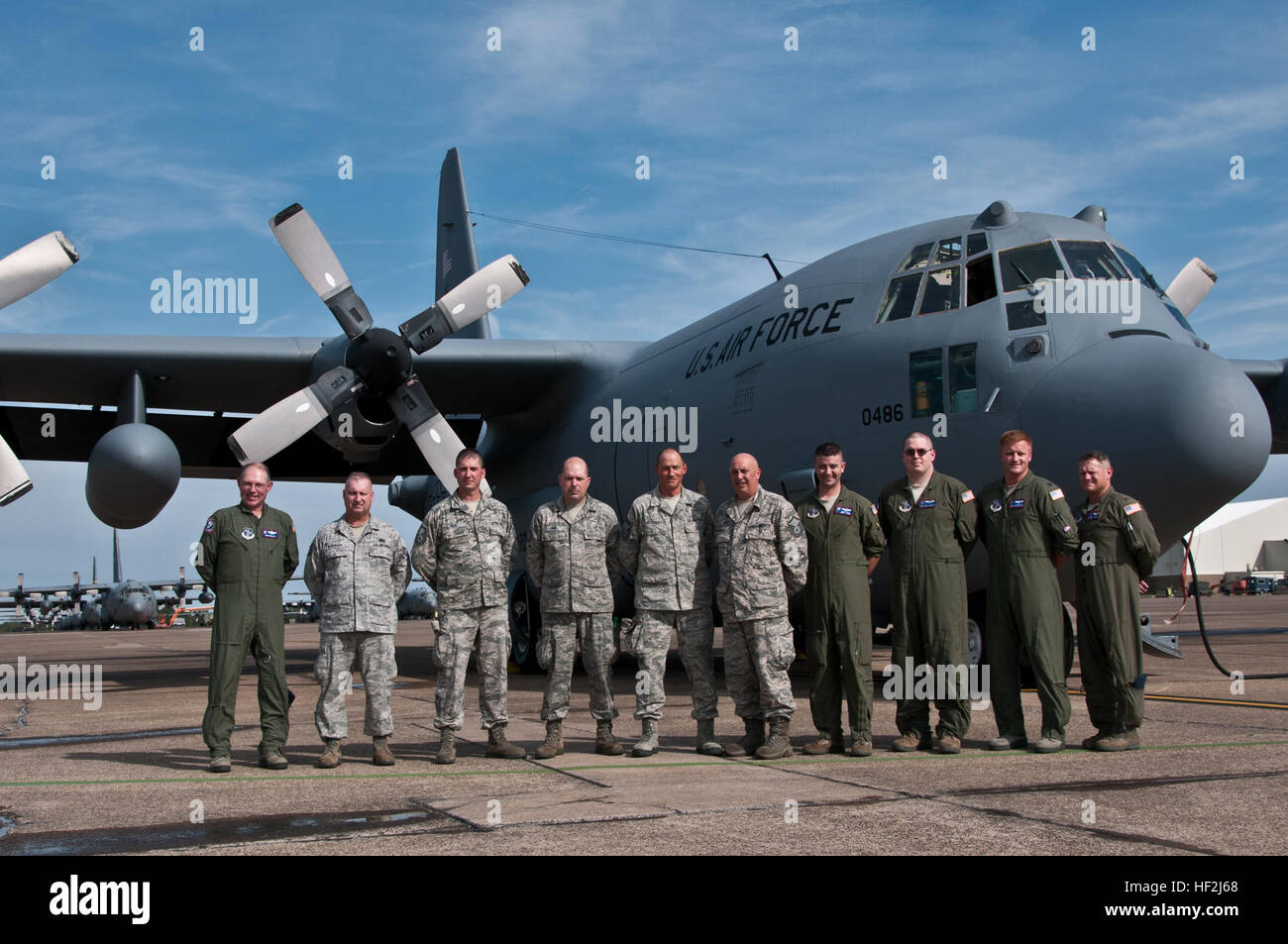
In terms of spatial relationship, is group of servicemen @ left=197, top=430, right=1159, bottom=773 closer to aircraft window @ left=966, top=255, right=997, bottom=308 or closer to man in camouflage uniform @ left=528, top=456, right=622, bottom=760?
man in camouflage uniform @ left=528, top=456, right=622, bottom=760

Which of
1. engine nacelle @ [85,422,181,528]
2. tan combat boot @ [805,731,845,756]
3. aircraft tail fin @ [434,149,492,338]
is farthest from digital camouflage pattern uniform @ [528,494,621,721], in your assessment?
aircraft tail fin @ [434,149,492,338]

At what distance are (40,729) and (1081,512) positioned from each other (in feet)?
27.5

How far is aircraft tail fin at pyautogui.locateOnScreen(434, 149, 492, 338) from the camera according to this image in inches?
851

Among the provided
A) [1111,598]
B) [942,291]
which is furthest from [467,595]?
[942,291]

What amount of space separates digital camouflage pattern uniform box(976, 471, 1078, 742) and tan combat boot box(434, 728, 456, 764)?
339 centimetres

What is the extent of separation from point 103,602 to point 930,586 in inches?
2497

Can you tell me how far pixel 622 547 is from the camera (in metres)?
7.28

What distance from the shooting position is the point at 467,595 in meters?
7.18

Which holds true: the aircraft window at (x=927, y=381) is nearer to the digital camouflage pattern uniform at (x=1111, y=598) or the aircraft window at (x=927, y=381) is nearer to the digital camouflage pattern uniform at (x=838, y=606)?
the digital camouflage pattern uniform at (x=1111, y=598)

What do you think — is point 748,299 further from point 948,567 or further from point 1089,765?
point 1089,765

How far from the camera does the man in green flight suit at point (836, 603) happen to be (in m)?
6.80

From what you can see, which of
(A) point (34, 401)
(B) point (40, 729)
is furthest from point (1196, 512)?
(A) point (34, 401)

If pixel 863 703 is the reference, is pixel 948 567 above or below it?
above
